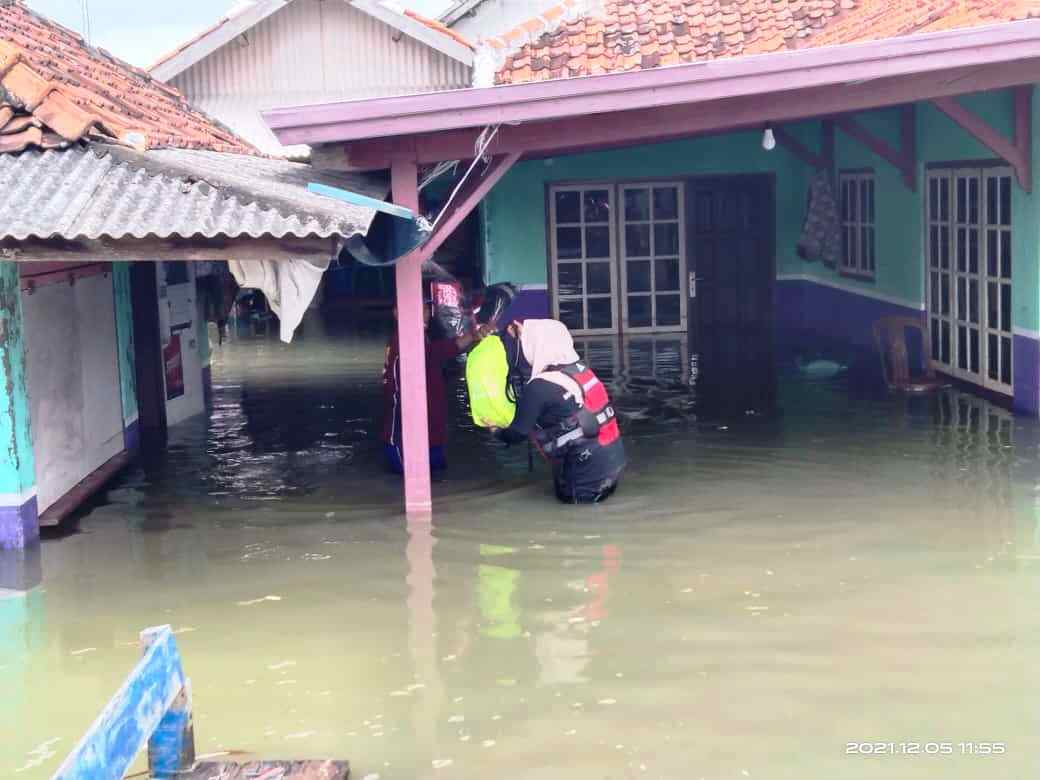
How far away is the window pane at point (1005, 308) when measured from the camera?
10781 mm

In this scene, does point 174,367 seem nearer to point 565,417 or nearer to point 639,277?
point 565,417

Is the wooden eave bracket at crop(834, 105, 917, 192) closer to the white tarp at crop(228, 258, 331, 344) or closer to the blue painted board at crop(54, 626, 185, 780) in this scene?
the white tarp at crop(228, 258, 331, 344)

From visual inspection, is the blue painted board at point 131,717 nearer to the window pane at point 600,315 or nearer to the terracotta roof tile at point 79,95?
the terracotta roof tile at point 79,95

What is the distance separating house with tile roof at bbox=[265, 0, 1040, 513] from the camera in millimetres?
7613

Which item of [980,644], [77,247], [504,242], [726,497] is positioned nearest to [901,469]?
[726,497]

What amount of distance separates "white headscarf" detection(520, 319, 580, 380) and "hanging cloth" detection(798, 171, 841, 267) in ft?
27.9

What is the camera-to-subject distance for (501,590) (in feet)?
21.7

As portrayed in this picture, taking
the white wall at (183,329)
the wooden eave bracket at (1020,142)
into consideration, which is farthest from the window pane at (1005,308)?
the white wall at (183,329)

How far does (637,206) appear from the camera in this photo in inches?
679

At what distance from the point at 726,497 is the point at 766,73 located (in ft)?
8.14

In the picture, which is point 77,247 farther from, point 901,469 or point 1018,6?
point 1018,6

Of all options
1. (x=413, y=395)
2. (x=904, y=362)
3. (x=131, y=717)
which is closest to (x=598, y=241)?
(x=904, y=362)

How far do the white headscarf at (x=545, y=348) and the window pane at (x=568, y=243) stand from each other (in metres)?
9.00

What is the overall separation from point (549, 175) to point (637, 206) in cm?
121
